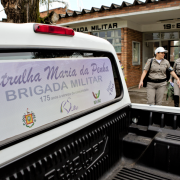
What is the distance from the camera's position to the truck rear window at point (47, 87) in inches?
47.9

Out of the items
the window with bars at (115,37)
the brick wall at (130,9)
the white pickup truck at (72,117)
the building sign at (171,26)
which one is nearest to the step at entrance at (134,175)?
the white pickup truck at (72,117)

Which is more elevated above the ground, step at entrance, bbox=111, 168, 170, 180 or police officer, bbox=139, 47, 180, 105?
police officer, bbox=139, 47, 180, 105

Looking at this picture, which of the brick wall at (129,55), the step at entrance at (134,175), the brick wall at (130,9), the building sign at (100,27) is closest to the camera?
the step at entrance at (134,175)

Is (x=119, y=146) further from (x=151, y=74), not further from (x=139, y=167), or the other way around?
(x=151, y=74)

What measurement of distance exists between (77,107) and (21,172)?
2.21ft

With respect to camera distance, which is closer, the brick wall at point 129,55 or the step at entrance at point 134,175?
the step at entrance at point 134,175

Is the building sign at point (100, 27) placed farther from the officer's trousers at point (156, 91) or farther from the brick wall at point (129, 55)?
the officer's trousers at point (156, 91)

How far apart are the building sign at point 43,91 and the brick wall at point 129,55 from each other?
9269 mm

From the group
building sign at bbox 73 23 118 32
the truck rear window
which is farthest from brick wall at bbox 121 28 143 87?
the truck rear window

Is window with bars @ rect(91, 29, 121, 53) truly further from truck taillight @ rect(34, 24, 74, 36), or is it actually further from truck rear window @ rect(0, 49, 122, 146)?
truck taillight @ rect(34, 24, 74, 36)

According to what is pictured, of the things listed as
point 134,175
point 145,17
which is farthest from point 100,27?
point 134,175

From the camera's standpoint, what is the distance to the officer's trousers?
488 cm

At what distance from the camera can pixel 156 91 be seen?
4969 millimetres

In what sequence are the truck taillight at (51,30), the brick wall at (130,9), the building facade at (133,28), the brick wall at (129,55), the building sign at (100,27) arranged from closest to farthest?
the truck taillight at (51,30)
the brick wall at (130,9)
the building facade at (133,28)
the brick wall at (129,55)
the building sign at (100,27)
